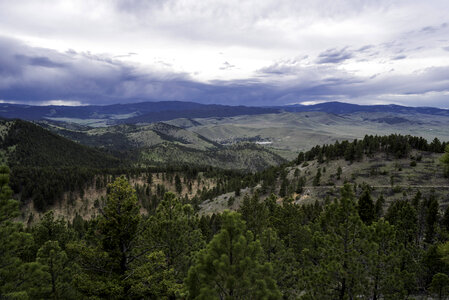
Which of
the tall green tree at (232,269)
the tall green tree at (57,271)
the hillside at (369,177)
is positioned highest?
the tall green tree at (232,269)

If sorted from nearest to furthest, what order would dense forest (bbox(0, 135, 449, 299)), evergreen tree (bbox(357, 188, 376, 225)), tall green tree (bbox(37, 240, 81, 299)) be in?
dense forest (bbox(0, 135, 449, 299)) → tall green tree (bbox(37, 240, 81, 299)) → evergreen tree (bbox(357, 188, 376, 225))

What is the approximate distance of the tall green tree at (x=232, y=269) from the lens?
16.0 m

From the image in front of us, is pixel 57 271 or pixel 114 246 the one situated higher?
pixel 114 246

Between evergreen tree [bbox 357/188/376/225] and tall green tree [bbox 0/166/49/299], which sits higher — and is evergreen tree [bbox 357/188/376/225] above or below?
below

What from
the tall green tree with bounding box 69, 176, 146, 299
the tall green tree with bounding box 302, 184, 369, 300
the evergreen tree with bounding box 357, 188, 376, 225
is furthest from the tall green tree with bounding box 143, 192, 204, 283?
the evergreen tree with bounding box 357, 188, 376, 225

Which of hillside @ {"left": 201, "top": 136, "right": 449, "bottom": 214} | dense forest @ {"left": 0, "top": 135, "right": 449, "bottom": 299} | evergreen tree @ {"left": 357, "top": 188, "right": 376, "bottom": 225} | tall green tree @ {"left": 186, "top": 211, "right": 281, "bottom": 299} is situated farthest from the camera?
hillside @ {"left": 201, "top": 136, "right": 449, "bottom": 214}

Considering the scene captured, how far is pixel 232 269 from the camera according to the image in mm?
→ 15930

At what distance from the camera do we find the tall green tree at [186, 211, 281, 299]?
1595cm

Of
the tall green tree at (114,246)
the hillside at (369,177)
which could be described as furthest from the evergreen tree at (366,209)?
the hillside at (369,177)

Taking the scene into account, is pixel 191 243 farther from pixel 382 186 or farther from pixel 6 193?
pixel 382 186

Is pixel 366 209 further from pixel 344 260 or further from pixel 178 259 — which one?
pixel 178 259

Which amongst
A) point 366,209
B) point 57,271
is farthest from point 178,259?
point 366,209

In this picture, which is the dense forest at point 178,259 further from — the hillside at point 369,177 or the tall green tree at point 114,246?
the hillside at point 369,177

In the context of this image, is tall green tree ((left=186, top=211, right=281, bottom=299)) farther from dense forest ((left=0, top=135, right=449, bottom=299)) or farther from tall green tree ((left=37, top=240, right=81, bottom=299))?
tall green tree ((left=37, top=240, right=81, bottom=299))
